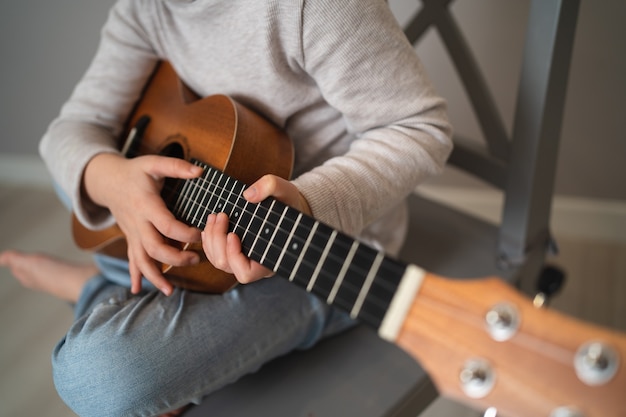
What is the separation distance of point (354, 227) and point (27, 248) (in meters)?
1.11

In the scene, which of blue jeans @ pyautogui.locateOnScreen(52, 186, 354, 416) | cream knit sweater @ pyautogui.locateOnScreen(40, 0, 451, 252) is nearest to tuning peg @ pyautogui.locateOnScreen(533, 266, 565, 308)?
cream knit sweater @ pyautogui.locateOnScreen(40, 0, 451, 252)

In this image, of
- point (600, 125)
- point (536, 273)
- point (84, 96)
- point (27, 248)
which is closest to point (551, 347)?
point (536, 273)

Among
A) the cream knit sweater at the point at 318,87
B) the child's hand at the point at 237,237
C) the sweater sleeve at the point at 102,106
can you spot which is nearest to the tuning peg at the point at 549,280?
the cream knit sweater at the point at 318,87

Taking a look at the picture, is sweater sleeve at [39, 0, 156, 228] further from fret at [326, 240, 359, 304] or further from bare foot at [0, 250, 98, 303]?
fret at [326, 240, 359, 304]

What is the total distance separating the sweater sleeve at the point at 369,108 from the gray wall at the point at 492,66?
0.45m

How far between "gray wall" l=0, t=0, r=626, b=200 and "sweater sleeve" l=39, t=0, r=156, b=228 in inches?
18.5

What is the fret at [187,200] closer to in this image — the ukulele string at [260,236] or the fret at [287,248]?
the ukulele string at [260,236]

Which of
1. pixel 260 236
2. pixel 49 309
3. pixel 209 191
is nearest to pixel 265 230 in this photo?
pixel 260 236

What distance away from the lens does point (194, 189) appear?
63 cm

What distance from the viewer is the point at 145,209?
2.13 ft

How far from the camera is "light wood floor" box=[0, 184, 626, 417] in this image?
1080 millimetres

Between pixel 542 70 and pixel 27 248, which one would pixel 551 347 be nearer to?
pixel 542 70

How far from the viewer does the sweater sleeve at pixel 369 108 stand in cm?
59

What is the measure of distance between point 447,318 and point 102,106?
0.65 meters
